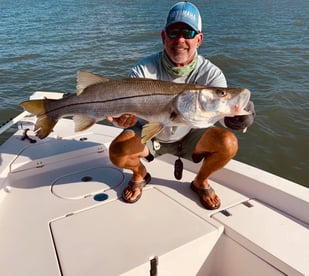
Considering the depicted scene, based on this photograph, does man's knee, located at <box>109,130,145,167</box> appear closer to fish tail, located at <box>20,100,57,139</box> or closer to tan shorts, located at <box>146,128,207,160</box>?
tan shorts, located at <box>146,128,207,160</box>

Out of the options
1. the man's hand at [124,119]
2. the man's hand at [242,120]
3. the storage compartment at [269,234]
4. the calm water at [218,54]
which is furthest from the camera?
the calm water at [218,54]

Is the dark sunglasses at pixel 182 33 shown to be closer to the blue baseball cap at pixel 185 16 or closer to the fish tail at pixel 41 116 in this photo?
the blue baseball cap at pixel 185 16

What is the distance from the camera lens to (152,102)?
2559mm

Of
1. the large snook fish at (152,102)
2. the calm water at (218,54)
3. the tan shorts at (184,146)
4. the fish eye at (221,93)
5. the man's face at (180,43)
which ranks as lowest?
the calm water at (218,54)

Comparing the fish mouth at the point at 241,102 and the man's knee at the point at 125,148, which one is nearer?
the fish mouth at the point at 241,102

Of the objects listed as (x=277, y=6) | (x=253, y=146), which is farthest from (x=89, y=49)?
(x=277, y=6)

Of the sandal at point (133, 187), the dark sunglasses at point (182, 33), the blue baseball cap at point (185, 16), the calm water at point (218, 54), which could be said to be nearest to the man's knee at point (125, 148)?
the sandal at point (133, 187)

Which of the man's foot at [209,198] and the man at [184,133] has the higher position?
the man at [184,133]

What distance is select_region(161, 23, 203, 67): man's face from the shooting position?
3107 mm

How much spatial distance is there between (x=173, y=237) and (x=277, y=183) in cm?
105

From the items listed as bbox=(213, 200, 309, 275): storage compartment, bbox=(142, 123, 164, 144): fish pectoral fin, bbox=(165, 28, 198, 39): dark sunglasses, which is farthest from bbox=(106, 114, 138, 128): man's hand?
bbox=(213, 200, 309, 275): storage compartment

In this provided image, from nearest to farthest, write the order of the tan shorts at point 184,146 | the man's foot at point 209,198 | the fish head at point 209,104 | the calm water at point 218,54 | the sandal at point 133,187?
the fish head at point 209,104 → the man's foot at point 209,198 → the sandal at point 133,187 → the tan shorts at point 184,146 → the calm water at point 218,54

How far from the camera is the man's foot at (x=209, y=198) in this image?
2.98 meters

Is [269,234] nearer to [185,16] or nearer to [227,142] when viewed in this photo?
[227,142]
